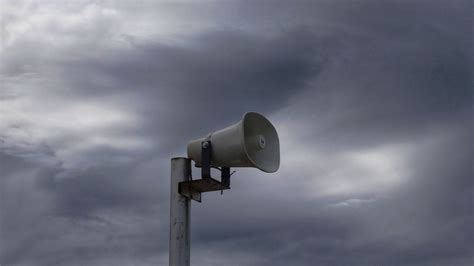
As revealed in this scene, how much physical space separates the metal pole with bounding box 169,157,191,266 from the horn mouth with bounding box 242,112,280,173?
1599 millimetres

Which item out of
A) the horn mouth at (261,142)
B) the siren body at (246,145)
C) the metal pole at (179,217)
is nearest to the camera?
the siren body at (246,145)

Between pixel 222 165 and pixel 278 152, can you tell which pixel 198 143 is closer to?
pixel 222 165

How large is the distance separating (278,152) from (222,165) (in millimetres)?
1201

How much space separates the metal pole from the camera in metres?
13.5

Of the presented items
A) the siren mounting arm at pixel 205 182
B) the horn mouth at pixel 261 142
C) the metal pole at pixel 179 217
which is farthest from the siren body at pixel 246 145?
the metal pole at pixel 179 217

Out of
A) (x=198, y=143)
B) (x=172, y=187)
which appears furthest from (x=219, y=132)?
(x=172, y=187)

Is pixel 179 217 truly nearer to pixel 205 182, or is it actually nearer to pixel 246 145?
pixel 205 182

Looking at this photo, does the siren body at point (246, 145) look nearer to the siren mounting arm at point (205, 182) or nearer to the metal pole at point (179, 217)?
the siren mounting arm at point (205, 182)

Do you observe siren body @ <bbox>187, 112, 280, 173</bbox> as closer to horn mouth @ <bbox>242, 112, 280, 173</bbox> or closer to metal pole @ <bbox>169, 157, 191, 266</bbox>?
horn mouth @ <bbox>242, 112, 280, 173</bbox>

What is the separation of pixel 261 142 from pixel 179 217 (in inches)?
89.7

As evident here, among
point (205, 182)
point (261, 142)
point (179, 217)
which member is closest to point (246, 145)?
point (261, 142)

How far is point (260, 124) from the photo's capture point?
13664 mm

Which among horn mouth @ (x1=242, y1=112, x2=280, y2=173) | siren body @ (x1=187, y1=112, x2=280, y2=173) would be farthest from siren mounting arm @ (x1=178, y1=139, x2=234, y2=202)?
horn mouth @ (x1=242, y1=112, x2=280, y2=173)

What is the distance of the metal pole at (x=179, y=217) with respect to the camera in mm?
13547
